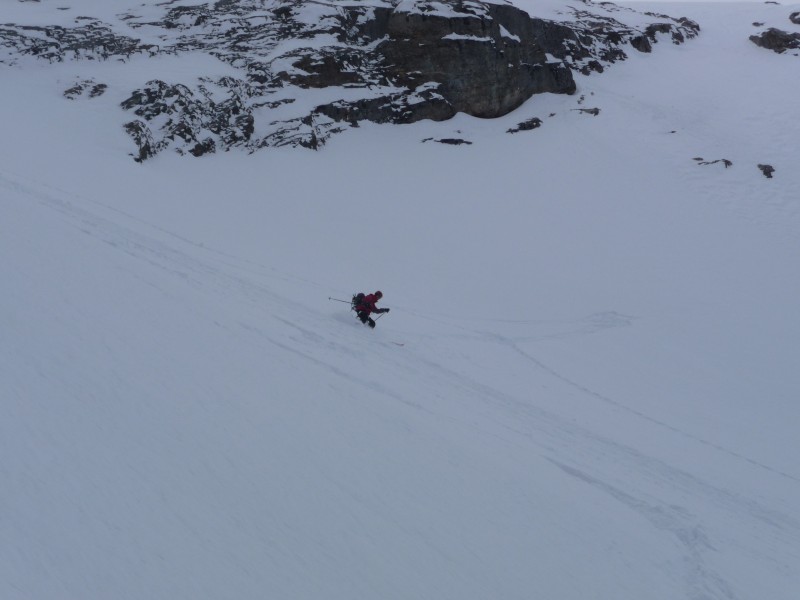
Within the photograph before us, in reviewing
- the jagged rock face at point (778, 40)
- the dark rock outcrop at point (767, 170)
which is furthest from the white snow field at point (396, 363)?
the jagged rock face at point (778, 40)

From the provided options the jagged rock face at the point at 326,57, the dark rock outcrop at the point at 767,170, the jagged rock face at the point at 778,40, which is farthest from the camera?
the jagged rock face at the point at 778,40

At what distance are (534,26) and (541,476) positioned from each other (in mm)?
32433

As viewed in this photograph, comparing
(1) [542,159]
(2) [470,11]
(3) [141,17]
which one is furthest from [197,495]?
(3) [141,17]

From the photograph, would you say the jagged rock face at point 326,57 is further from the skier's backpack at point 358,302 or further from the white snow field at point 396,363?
the skier's backpack at point 358,302

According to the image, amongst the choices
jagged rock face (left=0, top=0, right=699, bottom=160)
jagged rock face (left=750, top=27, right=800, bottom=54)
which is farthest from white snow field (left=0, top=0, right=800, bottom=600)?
jagged rock face (left=750, top=27, right=800, bottom=54)

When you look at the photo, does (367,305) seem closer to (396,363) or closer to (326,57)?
(396,363)

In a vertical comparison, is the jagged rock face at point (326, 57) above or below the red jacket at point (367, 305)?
above

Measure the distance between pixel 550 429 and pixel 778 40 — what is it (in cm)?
3961

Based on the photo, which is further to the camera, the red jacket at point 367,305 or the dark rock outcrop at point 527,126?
the dark rock outcrop at point 527,126

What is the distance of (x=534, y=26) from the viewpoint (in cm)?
3388

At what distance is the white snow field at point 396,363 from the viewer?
5727mm

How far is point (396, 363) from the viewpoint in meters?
11.3

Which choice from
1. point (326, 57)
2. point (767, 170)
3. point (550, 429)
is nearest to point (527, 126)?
point (326, 57)

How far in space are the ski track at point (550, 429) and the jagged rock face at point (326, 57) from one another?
1302cm
